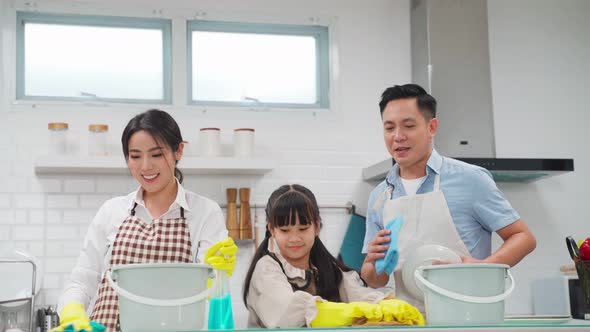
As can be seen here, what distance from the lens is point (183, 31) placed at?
445 cm

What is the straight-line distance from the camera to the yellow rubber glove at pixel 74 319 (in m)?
1.45

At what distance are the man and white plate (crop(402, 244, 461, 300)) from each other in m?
0.22

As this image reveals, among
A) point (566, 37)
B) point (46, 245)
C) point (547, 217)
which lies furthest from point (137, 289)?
point (566, 37)

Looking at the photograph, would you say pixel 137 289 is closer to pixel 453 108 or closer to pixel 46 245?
pixel 46 245

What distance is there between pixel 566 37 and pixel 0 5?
11.6 ft

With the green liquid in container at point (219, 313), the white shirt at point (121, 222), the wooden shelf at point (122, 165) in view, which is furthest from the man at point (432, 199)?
the wooden shelf at point (122, 165)

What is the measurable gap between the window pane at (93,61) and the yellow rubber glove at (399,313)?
305 centimetres

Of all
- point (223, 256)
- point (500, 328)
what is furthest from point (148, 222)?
point (500, 328)

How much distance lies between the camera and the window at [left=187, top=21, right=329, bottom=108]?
14.9ft

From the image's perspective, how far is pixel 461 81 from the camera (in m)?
4.35

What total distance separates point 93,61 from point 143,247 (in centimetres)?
238

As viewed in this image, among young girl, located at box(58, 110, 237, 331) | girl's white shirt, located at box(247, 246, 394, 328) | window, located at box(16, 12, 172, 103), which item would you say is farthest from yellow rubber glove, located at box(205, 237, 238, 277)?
window, located at box(16, 12, 172, 103)

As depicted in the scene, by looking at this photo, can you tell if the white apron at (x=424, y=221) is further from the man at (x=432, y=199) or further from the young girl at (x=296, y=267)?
the young girl at (x=296, y=267)

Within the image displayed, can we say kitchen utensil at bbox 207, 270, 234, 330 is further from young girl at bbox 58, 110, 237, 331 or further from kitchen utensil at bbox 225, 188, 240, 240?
kitchen utensil at bbox 225, 188, 240, 240
